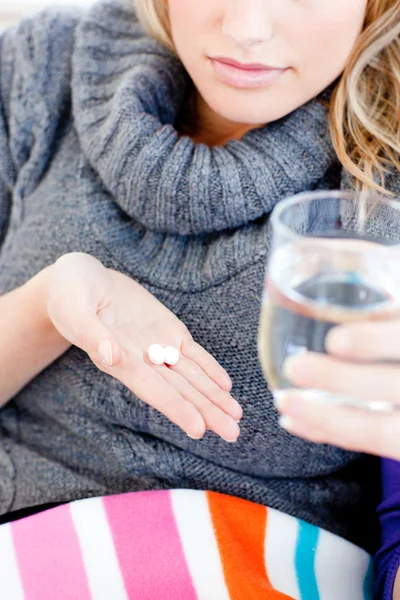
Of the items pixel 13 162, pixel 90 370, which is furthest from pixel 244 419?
pixel 13 162

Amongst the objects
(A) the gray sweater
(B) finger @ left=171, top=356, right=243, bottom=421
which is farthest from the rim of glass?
(A) the gray sweater

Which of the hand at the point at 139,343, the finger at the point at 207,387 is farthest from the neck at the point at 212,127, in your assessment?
the finger at the point at 207,387

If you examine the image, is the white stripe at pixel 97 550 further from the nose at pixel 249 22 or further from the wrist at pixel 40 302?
the nose at pixel 249 22

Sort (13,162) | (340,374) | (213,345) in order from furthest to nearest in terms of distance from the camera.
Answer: (13,162) → (213,345) → (340,374)

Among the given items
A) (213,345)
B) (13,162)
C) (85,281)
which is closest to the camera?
(85,281)

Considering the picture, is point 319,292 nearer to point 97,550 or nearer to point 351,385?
point 351,385

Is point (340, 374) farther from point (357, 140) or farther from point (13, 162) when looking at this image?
point (13, 162)
